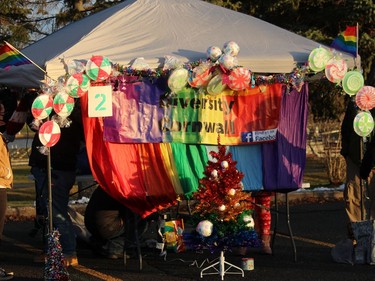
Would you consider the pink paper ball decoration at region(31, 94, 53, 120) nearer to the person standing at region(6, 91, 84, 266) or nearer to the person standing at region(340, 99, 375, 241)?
the person standing at region(6, 91, 84, 266)

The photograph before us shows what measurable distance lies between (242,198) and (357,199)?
210 centimetres

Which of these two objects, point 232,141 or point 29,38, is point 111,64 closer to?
point 232,141

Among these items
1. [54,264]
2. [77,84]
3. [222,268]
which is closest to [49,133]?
[77,84]

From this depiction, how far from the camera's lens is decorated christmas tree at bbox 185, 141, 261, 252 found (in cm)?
841

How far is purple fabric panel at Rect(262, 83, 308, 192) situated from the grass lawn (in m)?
6.57

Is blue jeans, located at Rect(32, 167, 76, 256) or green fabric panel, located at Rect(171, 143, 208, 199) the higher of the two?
green fabric panel, located at Rect(171, 143, 208, 199)

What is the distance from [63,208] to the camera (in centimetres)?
941

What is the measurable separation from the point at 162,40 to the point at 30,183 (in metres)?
13.4

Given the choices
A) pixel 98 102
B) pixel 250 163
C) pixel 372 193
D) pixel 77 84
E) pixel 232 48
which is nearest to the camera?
pixel 77 84

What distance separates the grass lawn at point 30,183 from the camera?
55.6ft

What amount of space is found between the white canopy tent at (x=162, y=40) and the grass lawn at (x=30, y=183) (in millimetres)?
5867

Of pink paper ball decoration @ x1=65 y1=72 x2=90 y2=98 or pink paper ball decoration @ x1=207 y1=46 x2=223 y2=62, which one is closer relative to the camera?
pink paper ball decoration @ x1=65 y1=72 x2=90 y2=98

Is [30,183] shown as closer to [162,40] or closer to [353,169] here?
[162,40]

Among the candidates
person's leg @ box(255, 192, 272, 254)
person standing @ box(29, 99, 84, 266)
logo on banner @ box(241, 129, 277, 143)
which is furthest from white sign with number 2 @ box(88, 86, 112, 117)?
person's leg @ box(255, 192, 272, 254)
